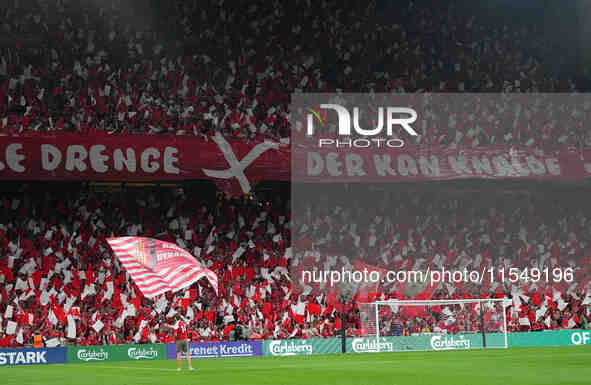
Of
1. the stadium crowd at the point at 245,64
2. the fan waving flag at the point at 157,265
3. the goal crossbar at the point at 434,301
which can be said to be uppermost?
the stadium crowd at the point at 245,64

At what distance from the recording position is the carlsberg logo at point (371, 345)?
2429 cm

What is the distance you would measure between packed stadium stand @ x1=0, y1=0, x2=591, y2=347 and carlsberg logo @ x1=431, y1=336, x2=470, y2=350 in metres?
0.51

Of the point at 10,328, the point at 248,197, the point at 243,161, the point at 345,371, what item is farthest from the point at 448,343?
the point at 10,328

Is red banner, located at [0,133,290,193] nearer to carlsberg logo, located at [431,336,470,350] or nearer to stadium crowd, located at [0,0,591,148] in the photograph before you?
stadium crowd, located at [0,0,591,148]

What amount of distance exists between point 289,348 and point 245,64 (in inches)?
375

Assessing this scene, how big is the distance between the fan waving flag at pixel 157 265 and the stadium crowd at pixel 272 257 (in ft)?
5.32

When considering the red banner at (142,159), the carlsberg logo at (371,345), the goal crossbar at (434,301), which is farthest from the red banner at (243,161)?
the carlsberg logo at (371,345)

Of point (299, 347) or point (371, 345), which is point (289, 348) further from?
point (371, 345)

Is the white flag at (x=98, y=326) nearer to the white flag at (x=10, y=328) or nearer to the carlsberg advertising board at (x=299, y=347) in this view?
the white flag at (x=10, y=328)

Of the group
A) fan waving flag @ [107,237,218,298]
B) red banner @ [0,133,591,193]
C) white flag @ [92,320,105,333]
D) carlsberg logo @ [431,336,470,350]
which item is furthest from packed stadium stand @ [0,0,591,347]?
fan waving flag @ [107,237,218,298]

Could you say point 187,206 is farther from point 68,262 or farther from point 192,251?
point 68,262

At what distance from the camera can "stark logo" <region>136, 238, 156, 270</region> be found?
72.2ft

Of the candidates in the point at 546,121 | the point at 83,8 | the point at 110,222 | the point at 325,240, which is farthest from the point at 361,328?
the point at 83,8

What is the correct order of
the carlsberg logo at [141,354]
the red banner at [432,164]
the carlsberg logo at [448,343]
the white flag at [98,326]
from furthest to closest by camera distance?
the red banner at [432,164]
the carlsberg logo at [448,343]
the white flag at [98,326]
the carlsberg logo at [141,354]
